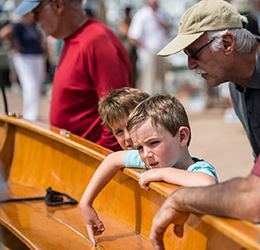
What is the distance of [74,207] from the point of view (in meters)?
2.35

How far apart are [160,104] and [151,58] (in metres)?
5.33

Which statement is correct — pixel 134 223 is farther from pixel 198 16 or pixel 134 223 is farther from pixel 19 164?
pixel 19 164

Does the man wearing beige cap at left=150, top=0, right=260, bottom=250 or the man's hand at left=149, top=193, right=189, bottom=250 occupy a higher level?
the man wearing beige cap at left=150, top=0, right=260, bottom=250

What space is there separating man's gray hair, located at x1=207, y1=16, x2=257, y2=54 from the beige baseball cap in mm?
23

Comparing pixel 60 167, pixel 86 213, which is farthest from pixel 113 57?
pixel 86 213

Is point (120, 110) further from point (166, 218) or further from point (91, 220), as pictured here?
point (166, 218)

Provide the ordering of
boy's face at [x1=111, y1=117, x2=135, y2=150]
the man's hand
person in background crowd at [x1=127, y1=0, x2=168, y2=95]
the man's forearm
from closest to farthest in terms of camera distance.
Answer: the man's forearm → the man's hand → boy's face at [x1=111, y1=117, x2=135, y2=150] → person in background crowd at [x1=127, y1=0, x2=168, y2=95]

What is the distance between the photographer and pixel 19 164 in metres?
3.06

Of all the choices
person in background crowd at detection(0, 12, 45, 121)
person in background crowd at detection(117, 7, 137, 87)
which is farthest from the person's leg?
person in background crowd at detection(117, 7, 137, 87)

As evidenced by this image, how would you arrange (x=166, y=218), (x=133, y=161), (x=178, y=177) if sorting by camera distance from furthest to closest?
(x=133, y=161)
(x=178, y=177)
(x=166, y=218)

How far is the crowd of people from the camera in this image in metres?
1.20

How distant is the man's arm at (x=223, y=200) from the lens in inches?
43.4

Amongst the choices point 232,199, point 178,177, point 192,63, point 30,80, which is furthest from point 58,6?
point 30,80

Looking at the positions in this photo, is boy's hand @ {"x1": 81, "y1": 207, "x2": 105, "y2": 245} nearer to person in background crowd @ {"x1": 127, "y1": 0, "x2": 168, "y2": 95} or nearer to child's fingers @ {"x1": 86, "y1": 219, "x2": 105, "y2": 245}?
child's fingers @ {"x1": 86, "y1": 219, "x2": 105, "y2": 245}
